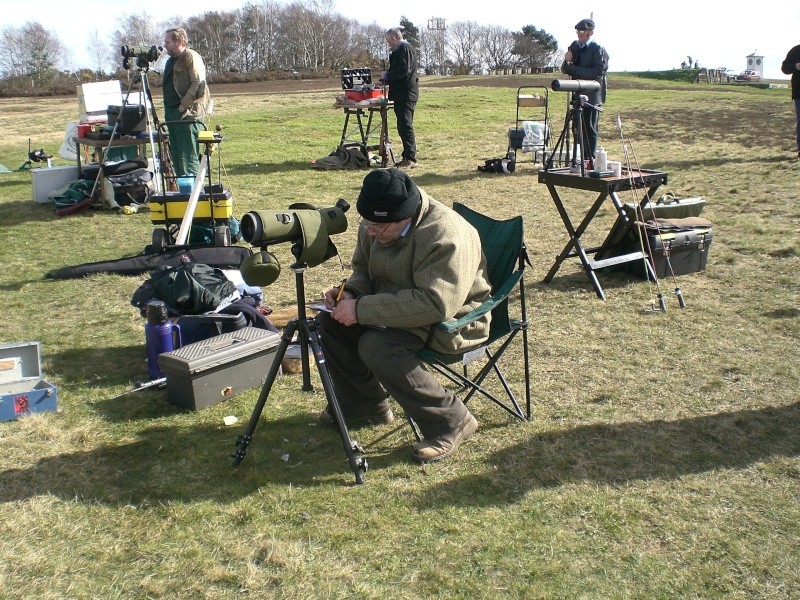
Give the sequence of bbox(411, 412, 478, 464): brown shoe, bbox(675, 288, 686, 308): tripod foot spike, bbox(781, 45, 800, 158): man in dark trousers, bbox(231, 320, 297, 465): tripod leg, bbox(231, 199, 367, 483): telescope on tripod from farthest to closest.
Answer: bbox(781, 45, 800, 158): man in dark trousers
bbox(675, 288, 686, 308): tripod foot spike
bbox(411, 412, 478, 464): brown shoe
bbox(231, 320, 297, 465): tripod leg
bbox(231, 199, 367, 483): telescope on tripod

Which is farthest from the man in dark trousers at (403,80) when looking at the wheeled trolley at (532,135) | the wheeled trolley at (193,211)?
the wheeled trolley at (193,211)

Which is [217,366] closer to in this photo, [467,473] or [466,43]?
[467,473]

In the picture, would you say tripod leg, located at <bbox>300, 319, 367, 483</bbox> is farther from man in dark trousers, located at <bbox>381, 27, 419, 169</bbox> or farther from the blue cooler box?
man in dark trousers, located at <bbox>381, 27, 419, 169</bbox>

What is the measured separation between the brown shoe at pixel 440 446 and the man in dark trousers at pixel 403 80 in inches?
311

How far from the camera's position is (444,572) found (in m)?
2.65

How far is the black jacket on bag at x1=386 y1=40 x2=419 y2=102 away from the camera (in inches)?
412

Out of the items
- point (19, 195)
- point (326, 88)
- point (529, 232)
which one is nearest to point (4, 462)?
point (529, 232)

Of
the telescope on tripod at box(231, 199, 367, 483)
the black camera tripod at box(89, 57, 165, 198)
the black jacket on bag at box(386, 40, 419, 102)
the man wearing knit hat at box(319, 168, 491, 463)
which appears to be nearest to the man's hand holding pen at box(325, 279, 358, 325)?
the man wearing knit hat at box(319, 168, 491, 463)

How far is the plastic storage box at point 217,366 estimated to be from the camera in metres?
3.87

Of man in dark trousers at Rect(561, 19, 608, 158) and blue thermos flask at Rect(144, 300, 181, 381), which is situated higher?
man in dark trousers at Rect(561, 19, 608, 158)

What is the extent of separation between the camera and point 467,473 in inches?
129

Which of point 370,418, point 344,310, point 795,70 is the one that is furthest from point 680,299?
point 795,70

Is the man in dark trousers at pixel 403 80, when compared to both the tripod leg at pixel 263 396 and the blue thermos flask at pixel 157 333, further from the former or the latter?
the tripod leg at pixel 263 396

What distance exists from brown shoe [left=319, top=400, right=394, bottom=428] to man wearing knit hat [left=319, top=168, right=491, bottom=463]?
31 cm
